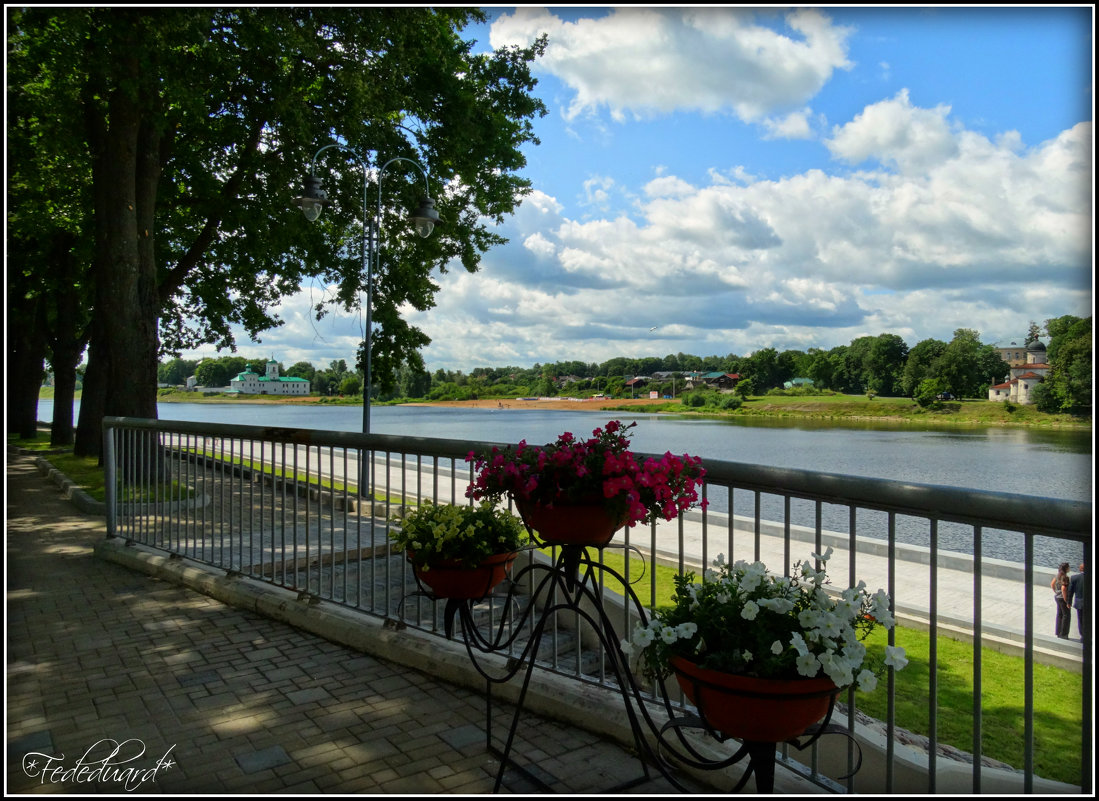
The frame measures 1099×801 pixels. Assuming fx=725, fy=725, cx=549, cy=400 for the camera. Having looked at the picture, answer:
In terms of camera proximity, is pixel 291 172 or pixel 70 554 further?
Answer: pixel 291 172

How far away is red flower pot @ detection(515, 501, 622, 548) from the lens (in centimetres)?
299

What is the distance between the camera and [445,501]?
4285 mm

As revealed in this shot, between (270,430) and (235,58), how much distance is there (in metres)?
8.44

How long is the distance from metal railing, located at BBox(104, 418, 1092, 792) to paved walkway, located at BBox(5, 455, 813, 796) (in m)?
0.48

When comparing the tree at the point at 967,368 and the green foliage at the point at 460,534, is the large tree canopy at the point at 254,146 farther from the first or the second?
the tree at the point at 967,368

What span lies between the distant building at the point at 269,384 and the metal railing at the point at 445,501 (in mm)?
36498

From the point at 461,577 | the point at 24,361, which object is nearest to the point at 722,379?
the point at 24,361

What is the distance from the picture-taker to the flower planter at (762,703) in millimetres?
2141

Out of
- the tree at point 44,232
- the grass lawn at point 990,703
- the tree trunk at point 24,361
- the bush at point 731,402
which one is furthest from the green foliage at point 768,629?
the bush at point 731,402

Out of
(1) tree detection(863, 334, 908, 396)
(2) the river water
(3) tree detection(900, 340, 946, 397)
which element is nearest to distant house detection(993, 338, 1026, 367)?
(2) the river water

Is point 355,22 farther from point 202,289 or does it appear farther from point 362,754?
point 362,754

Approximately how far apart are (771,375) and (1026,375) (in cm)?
2902

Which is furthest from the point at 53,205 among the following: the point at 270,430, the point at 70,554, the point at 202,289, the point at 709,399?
the point at 709,399

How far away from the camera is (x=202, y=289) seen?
19.8 m
